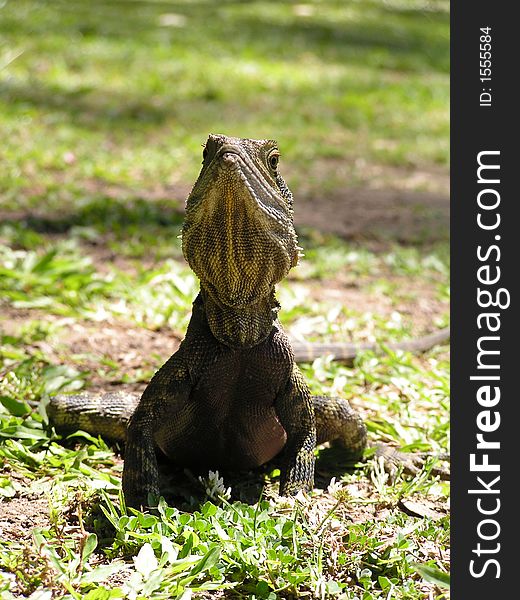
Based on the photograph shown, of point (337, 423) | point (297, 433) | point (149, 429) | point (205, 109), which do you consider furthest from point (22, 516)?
point (205, 109)

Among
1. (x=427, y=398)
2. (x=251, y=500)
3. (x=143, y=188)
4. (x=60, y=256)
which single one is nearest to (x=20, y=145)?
(x=143, y=188)

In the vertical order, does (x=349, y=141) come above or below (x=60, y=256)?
above

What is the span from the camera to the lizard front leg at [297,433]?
388 centimetres

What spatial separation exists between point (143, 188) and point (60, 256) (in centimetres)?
220

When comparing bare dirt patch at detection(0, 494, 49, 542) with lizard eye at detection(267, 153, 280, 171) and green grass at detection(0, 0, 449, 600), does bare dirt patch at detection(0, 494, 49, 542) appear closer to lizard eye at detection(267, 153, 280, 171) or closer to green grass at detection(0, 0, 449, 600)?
green grass at detection(0, 0, 449, 600)

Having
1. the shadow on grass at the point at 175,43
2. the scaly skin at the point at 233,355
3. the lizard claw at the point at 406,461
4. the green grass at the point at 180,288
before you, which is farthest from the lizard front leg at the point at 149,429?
the shadow on grass at the point at 175,43

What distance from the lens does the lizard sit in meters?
3.47

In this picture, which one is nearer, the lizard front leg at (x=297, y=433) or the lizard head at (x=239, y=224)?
the lizard head at (x=239, y=224)

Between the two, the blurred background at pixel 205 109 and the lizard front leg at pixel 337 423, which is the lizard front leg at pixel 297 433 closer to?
the lizard front leg at pixel 337 423

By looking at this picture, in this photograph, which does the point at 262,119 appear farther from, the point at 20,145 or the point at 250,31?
the point at 250,31

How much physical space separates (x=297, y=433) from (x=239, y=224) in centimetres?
102

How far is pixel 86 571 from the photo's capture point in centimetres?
314

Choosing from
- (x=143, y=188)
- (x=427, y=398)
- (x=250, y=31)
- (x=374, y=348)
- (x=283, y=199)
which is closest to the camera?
(x=283, y=199)

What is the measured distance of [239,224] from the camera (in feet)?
11.4
